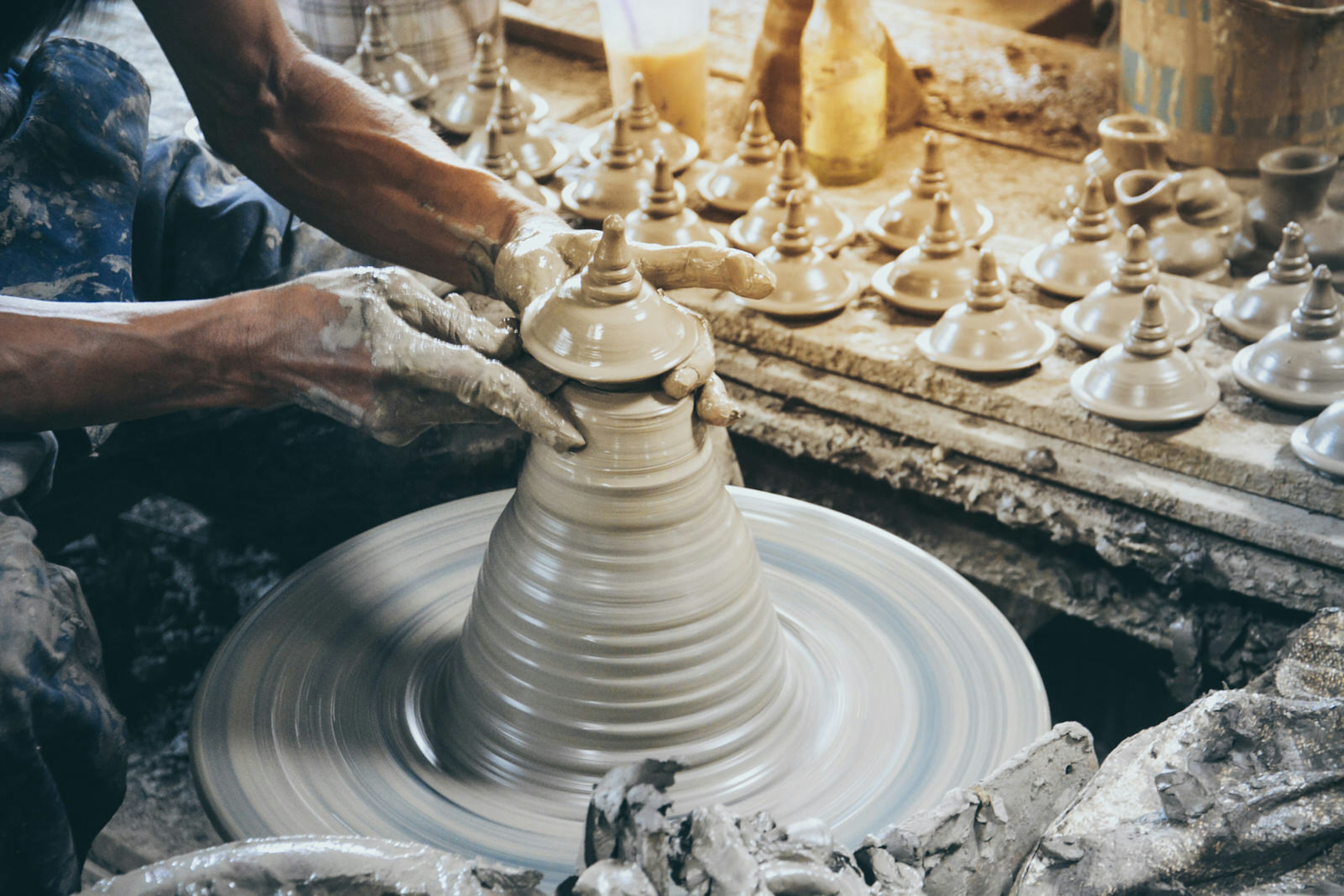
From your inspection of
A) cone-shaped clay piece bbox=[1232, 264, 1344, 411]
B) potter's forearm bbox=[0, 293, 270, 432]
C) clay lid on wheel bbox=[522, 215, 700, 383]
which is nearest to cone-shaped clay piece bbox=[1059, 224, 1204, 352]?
cone-shaped clay piece bbox=[1232, 264, 1344, 411]

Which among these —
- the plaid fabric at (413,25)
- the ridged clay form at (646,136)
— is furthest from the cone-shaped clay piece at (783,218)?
the plaid fabric at (413,25)

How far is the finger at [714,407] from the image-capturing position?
154cm

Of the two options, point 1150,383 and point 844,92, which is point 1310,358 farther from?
point 844,92

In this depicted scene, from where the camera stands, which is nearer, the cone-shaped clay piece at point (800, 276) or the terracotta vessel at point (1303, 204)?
the cone-shaped clay piece at point (800, 276)

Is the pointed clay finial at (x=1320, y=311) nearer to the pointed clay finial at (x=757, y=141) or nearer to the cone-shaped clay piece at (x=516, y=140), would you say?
the pointed clay finial at (x=757, y=141)

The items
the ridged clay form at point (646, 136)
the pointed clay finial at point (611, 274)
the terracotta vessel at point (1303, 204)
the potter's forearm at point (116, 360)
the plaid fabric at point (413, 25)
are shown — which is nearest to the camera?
the pointed clay finial at point (611, 274)

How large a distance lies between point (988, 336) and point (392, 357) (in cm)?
124

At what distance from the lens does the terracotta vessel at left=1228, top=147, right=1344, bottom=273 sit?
2781 millimetres

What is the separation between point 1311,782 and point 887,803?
46 cm

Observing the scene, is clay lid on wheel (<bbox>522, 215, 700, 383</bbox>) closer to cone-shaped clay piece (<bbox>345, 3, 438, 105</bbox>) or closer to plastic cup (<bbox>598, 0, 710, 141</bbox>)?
plastic cup (<bbox>598, 0, 710, 141</bbox>)

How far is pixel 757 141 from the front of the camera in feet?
10.3

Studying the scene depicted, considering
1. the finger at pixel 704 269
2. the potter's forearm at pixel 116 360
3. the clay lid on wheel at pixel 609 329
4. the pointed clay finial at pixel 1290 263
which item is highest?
the clay lid on wheel at pixel 609 329

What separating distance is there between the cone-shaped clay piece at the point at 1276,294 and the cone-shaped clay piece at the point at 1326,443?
37 cm

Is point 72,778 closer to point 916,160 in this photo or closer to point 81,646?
point 81,646
